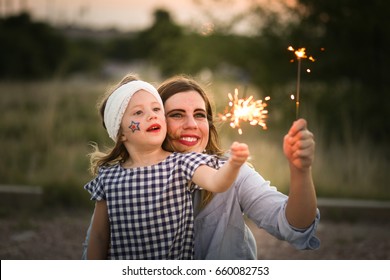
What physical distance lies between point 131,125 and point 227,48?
6.35 meters

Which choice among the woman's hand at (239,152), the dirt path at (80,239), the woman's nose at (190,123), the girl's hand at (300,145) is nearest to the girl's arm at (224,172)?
the woman's hand at (239,152)

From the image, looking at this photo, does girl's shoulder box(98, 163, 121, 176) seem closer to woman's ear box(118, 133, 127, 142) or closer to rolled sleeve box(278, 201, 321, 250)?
woman's ear box(118, 133, 127, 142)

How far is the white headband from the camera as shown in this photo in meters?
2.60

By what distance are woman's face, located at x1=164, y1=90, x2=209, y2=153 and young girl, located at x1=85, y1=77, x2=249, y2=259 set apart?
0.09 metres

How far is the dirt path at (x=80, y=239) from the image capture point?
4.98m

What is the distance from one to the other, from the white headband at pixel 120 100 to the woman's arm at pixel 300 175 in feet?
2.13

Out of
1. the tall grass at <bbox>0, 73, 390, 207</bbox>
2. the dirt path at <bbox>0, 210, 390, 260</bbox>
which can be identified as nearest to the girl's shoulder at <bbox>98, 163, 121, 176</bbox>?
the dirt path at <bbox>0, 210, 390, 260</bbox>

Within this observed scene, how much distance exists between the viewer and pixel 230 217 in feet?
8.71

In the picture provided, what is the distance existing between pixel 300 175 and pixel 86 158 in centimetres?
535

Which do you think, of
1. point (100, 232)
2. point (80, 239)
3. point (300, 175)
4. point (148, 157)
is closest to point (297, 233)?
point (300, 175)

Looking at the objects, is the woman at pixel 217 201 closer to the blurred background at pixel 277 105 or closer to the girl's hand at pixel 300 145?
the girl's hand at pixel 300 145

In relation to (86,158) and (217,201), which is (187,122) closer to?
(217,201)
